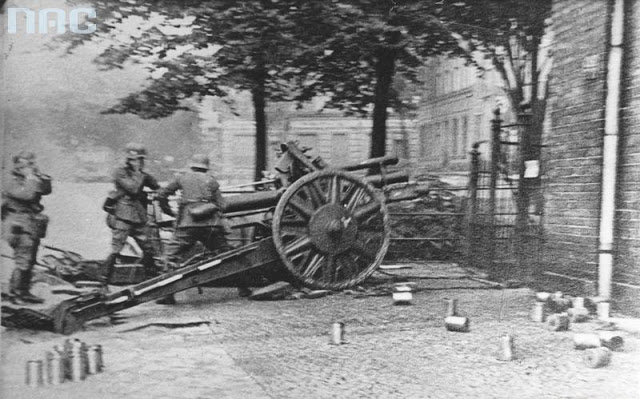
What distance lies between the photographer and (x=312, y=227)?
4668mm

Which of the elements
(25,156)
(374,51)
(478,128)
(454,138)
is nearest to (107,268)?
(25,156)

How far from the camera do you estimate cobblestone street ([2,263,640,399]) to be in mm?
4219

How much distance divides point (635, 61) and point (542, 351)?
2.39 meters

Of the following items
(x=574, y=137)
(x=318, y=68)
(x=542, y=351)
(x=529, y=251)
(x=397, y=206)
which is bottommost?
(x=542, y=351)

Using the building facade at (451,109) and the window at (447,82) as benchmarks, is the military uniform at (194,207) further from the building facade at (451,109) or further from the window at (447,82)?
the window at (447,82)

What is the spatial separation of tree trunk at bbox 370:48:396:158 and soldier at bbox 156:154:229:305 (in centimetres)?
120

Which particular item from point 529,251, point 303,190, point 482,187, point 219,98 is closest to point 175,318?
point 303,190

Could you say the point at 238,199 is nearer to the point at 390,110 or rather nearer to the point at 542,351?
the point at 390,110

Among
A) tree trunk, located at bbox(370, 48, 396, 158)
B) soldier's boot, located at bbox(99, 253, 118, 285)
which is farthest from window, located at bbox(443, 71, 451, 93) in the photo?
soldier's boot, located at bbox(99, 253, 118, 285)

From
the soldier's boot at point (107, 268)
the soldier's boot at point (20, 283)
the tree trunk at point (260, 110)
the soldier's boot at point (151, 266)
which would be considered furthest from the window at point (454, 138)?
the soldier's boot at point (20, 283)

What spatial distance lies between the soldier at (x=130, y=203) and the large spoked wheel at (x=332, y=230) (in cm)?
95

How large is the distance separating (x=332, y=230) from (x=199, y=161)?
107 cm

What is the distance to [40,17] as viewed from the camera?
4.50 metres

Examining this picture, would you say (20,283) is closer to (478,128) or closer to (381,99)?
(381,99)
